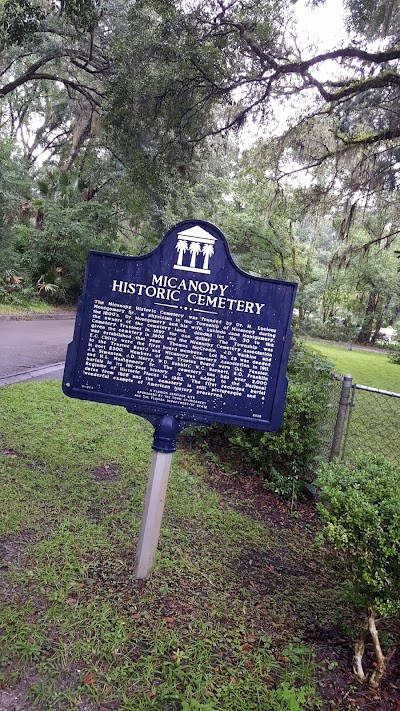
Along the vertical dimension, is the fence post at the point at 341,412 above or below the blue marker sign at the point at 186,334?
below

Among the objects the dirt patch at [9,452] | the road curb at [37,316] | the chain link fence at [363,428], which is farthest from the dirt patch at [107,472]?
the road curb at [37,316]

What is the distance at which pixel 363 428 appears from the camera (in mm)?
7566

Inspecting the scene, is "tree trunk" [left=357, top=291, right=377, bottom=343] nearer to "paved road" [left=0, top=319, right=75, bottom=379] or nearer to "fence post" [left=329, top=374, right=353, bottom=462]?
"paved road" [left=0, top=319, right=75, bottom=379]

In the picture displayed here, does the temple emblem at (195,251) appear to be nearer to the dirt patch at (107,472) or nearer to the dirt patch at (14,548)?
the dirt patch at (14,548)

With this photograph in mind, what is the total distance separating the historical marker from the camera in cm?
Result: 280

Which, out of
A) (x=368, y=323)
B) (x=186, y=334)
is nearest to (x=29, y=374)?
(x=186, y=334)

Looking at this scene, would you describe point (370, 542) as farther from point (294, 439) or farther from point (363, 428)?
point (363, 428)

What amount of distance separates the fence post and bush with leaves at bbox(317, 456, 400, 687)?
169 cm

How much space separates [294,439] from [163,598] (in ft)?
6.89

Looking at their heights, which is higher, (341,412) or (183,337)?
(183,337)

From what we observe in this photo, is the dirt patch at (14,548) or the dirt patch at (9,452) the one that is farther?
the dirt patch at (9,452)

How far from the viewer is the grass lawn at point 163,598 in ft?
7.14

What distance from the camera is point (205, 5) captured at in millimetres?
7617

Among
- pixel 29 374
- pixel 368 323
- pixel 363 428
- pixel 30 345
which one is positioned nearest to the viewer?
pixel 363 428
